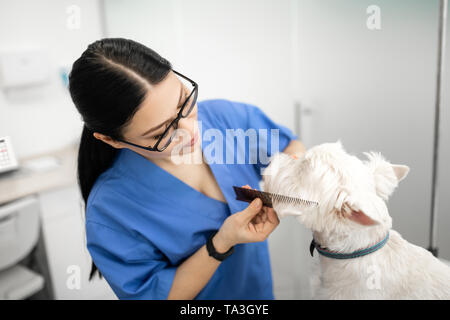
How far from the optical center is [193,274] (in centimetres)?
93

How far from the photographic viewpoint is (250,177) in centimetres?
110

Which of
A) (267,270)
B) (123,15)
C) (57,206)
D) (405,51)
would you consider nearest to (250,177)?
(267,270)

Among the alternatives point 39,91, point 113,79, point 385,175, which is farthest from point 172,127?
point 39,91

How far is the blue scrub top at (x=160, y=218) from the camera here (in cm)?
92

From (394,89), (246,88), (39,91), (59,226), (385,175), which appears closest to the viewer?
(385,175)

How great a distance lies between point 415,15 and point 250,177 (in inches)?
27.2

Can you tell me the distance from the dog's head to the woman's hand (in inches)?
2.0

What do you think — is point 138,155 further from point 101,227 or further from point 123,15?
point 123,15

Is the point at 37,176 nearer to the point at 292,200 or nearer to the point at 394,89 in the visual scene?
the point at 292,200

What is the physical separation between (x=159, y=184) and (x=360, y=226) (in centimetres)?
54

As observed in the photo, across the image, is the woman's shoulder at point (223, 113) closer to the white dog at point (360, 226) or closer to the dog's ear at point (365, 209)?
the white dog at point (360, 226)

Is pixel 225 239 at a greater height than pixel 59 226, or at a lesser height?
greater

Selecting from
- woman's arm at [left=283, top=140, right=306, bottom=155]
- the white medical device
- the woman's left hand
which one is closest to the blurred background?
the white medical device

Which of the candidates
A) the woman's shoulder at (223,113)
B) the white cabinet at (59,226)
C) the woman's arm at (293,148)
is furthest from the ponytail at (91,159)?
the white cabinet at (59,226)
